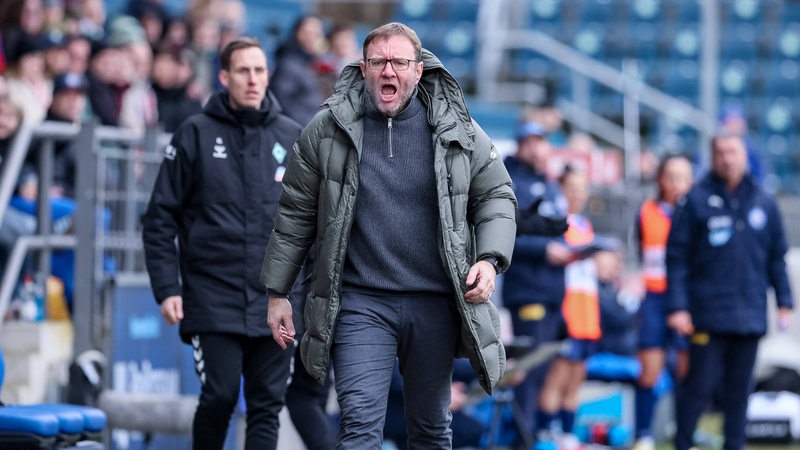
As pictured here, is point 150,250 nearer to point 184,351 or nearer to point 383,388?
point 383,388

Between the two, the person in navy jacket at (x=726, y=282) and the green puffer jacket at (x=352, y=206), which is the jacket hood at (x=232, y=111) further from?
the person in navy jacket at (x=726, y=282)

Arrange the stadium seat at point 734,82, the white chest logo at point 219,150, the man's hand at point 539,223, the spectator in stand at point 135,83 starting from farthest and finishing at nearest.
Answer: the stadium seat at point 734,82 → the spectator in stand at point 135,83 → the man's hand at point 539,223 → the white chest logo at point 219,150

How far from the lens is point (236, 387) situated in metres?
6.79

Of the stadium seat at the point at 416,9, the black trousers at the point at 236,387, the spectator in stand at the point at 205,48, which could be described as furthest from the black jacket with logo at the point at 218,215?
the stadium seat at the point at 416,9

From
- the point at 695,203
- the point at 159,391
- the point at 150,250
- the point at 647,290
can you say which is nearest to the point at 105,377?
the point at 159,391

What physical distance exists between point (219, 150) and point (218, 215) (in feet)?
0.99

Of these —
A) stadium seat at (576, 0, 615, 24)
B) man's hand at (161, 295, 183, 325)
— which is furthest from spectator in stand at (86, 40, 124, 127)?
stadium seat at (576, 0, 615, 24)

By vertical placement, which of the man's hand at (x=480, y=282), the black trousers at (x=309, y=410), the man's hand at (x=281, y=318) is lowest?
the black trousers at (x=309, y=410)

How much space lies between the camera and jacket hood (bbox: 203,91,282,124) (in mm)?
7012

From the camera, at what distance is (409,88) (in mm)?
5793

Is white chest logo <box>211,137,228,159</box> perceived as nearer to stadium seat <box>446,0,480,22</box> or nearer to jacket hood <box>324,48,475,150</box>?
jacket hood <box>324,48,475,150</box>

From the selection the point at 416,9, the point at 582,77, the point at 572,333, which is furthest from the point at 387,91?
the point at 416,9

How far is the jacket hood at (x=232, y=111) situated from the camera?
7.01 meters

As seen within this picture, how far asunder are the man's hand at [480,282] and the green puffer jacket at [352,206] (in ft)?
0.15
